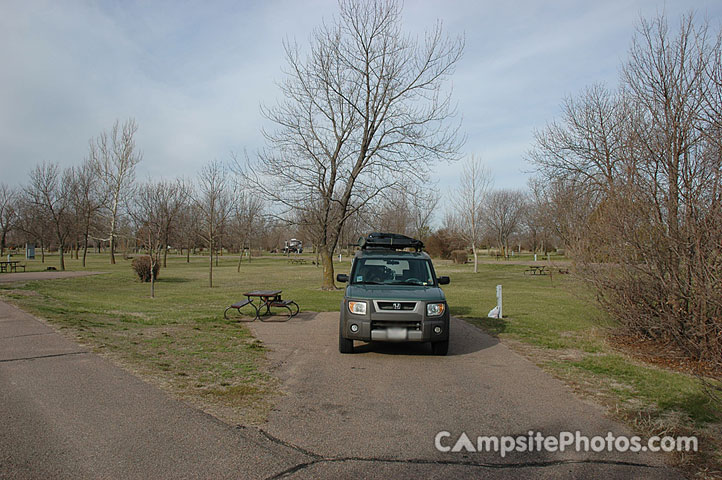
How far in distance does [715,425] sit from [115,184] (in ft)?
176

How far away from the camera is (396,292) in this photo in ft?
26.8

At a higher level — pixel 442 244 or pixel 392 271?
pixel 442 244

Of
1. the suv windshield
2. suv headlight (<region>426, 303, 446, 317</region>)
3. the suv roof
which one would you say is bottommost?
suv headlight (<region>426, 303, 446, 317</region>)

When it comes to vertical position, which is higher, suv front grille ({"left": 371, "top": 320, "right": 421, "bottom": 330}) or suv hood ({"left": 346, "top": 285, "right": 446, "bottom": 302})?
suv hood ({"left": 346, "top": 285, "right": 446, "bottom": 302})

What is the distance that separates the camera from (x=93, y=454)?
3.85 meters

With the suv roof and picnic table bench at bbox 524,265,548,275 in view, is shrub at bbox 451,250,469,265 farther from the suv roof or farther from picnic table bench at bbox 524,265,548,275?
the suv roof

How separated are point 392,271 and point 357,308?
5.25 ft

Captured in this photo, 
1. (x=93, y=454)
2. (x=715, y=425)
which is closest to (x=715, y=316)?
(x=715, y=425)

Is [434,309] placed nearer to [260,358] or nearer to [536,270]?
[260,358]

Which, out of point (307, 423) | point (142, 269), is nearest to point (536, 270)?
point (142, 269)

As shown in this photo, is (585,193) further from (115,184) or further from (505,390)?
(115,184)

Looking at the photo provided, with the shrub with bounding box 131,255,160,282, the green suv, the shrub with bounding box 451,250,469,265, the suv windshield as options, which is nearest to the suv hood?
the green suv

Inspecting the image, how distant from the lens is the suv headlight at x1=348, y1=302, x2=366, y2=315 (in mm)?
7801

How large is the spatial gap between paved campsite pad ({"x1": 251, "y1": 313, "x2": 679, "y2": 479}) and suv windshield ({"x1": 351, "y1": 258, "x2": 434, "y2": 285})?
1212mm
